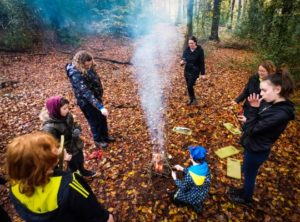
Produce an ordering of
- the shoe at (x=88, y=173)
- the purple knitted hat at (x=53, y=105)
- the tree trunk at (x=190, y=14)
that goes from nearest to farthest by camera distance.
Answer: the purple knitted hat at (x=53, y=105) < the shoe at (x=88, y=173) < the tree trunk at (x=190, y=14)

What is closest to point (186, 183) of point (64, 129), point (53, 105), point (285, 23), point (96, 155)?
point (64, 129)

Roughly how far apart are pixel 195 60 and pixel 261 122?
456 centimetres

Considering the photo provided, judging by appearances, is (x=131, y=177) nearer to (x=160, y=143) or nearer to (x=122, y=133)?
(x=160, y=143)

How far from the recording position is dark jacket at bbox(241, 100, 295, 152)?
295cm

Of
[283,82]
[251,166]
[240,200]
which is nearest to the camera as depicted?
[283,82]

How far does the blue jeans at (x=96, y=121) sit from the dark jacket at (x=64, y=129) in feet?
4.05

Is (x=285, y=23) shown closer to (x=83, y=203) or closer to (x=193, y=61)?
(x=193, y=61)

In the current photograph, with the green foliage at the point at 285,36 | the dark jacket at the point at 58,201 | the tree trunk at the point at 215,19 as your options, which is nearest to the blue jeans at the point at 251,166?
the dark jacket at the point at 58,201

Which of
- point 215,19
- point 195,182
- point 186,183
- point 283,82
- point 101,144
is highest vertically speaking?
point 215,19

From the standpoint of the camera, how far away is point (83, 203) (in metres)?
1.89

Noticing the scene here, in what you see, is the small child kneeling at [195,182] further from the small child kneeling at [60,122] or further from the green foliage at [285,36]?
the green foliage at [285,36]

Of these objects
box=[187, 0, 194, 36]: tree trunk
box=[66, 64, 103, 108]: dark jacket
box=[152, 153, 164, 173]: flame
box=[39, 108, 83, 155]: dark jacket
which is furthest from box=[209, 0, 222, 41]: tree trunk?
box=[39, 108, 83, 155]: dark jacket

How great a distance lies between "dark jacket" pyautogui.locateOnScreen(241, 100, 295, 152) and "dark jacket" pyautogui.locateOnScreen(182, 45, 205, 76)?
168 inches

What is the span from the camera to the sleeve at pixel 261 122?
293 cm
